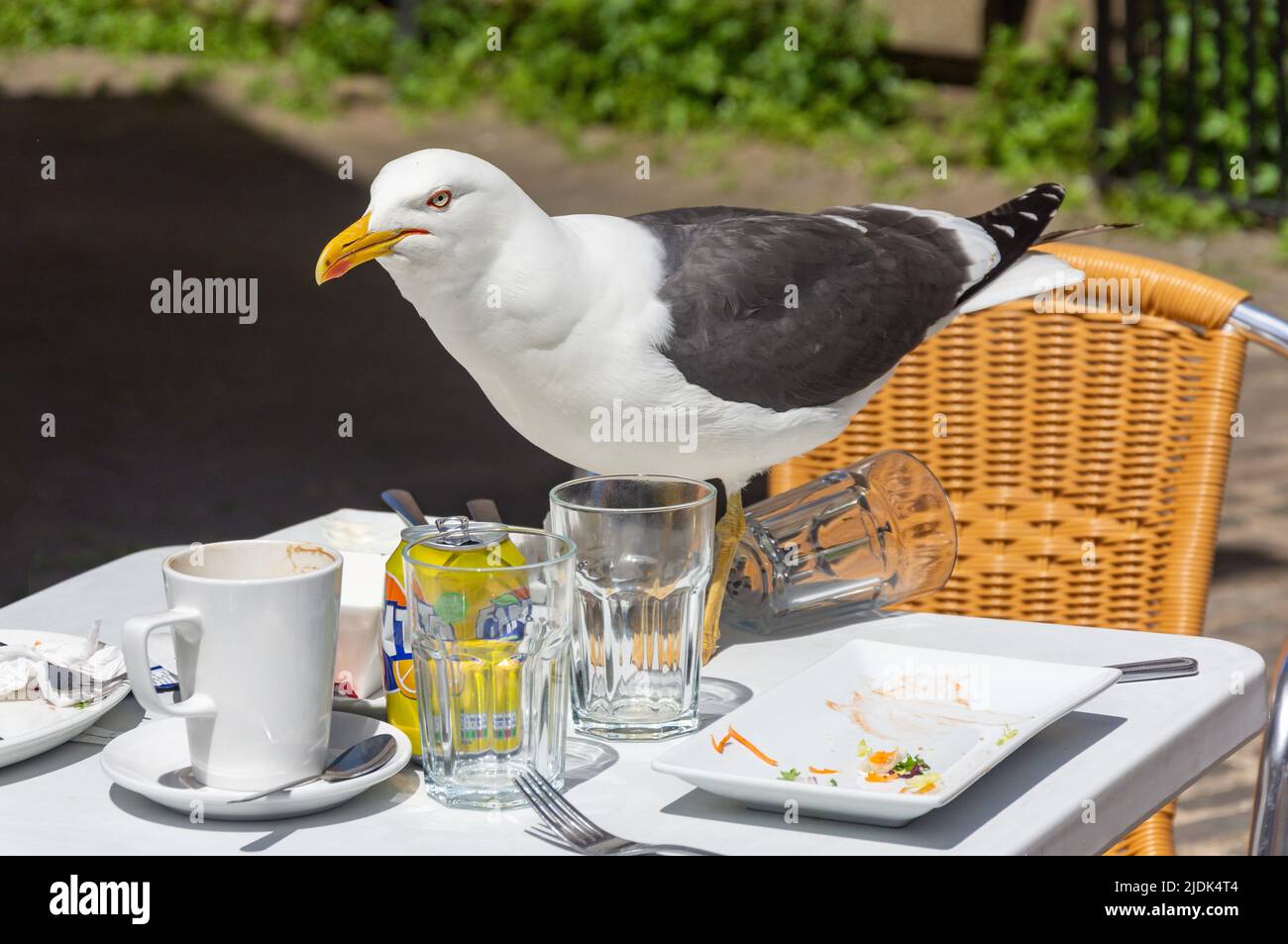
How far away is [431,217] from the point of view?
4.48ft

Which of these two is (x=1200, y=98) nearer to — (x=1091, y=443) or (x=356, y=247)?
(x=1091, y=443)

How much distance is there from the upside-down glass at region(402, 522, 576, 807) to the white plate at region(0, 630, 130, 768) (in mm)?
282

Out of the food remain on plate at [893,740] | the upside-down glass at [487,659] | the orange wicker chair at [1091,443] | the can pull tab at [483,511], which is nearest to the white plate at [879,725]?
the food remain on plate at [893,740]

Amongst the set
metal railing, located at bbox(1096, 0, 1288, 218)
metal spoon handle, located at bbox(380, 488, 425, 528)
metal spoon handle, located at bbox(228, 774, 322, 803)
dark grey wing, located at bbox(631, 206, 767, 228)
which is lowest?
metal spoon handle, located at bbox(228, 774, 322, 803)

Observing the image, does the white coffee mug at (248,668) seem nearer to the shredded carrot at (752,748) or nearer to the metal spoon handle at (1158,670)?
the shredded carrot at (752,748)

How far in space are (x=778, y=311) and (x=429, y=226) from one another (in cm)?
43

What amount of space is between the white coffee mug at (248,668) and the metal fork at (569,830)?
0.16m

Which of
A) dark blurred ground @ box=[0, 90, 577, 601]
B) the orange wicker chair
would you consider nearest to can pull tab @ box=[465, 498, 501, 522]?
the orange wicker chair

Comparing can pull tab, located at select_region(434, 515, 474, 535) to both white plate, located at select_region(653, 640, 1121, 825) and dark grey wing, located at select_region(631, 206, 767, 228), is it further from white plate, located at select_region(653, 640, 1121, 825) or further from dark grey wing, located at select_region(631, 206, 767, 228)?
dark grey wing, located at select_region(631, 206, 767, 228)

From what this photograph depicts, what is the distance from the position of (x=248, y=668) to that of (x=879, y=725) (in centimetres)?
50

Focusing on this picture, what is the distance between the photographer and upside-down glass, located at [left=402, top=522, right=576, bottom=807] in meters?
1.12

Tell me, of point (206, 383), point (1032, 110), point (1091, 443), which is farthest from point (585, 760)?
point (1032, 110)

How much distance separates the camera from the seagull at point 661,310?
139cm
